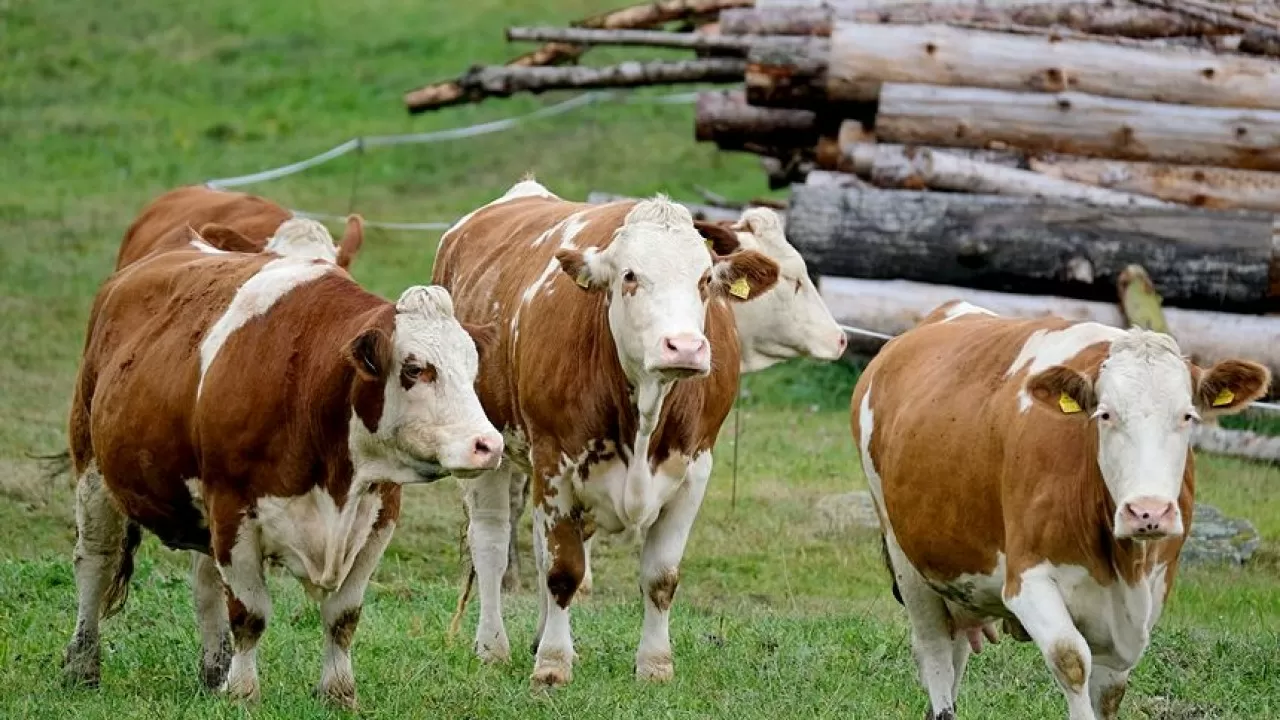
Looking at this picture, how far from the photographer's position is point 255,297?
25.6 feet

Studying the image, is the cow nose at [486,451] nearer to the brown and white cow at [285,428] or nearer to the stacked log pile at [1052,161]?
the brown and white cow at [285,428]

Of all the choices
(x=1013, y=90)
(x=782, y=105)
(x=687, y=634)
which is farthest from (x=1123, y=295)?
(x=687, y=634)

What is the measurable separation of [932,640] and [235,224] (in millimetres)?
6856

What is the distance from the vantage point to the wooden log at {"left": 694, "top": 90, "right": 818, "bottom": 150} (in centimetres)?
1781

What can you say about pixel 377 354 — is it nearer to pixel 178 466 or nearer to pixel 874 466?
pixel 178 466

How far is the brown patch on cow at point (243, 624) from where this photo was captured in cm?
755

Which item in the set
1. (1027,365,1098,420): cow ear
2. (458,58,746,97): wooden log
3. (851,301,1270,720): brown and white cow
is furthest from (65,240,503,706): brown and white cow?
(458,58,746,97): wooden log

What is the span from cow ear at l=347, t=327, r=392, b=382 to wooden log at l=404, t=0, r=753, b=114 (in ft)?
38.2

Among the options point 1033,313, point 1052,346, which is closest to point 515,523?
point 1052,346

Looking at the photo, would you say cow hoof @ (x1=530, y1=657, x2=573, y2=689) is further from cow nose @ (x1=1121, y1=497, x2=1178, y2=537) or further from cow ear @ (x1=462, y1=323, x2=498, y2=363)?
cow nose @ (x1=1121, y1=497, x2=1178, y2=537)

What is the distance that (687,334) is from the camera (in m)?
7.90

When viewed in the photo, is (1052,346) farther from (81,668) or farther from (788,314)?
(788,314)

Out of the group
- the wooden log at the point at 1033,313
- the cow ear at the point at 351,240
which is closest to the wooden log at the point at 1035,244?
the wooden log at the point at 1033,313

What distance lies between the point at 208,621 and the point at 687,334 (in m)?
2.20
